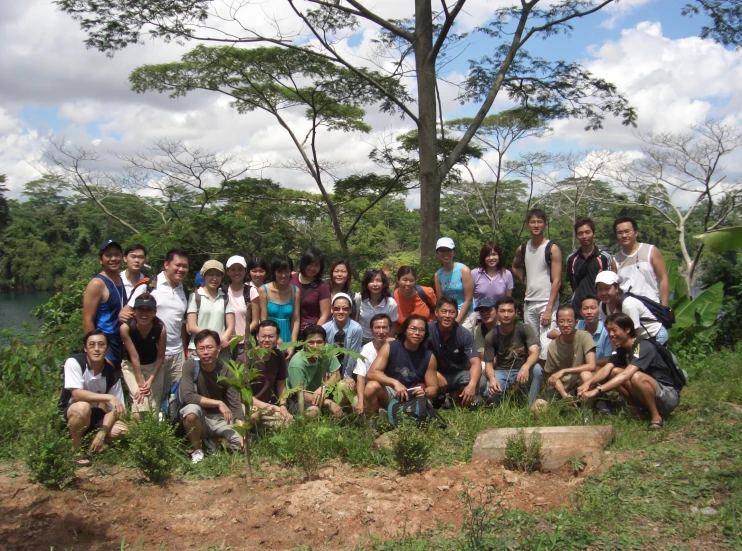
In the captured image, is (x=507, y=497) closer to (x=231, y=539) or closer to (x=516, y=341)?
(x=231, y=539)

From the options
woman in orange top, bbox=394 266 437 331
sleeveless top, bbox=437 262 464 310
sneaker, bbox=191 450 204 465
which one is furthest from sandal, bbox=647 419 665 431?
sneaker, bbox=191 450 204 465

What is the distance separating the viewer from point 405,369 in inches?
204

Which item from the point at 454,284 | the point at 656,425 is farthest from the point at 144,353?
the point at 656,425

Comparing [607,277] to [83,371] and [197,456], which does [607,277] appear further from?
[83,371]

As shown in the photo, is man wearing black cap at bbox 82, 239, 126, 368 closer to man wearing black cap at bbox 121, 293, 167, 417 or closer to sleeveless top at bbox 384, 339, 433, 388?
man wearing black cap at bbox 121, 293, 167, 417

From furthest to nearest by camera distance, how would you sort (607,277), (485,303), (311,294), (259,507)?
(485,303)
(311,294)
(607,277)
(259,507)

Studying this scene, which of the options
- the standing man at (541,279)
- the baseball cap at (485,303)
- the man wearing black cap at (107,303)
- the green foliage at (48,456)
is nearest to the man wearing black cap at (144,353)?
the man wearing black cap at (107,303)

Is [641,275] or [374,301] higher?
[641,275]

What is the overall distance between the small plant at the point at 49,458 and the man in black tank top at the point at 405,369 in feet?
7.28

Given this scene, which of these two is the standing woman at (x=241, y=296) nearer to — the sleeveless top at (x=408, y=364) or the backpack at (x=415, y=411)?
the sleeveless top at (x=408, y=364)

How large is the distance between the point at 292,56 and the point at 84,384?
8801 mm

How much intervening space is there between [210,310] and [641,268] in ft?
12.2

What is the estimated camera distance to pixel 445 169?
9.87 m

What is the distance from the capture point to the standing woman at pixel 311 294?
5750 mm
